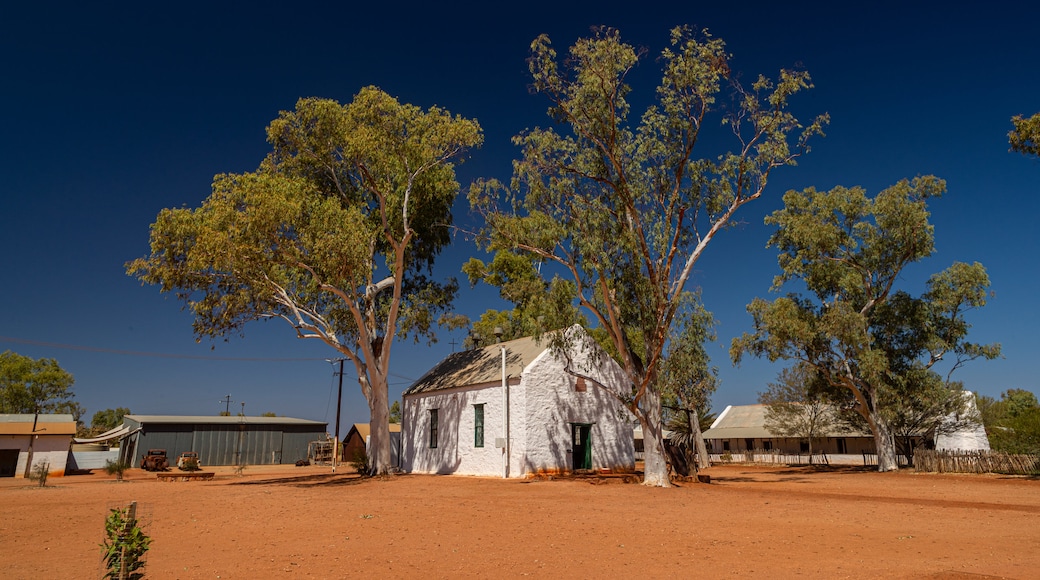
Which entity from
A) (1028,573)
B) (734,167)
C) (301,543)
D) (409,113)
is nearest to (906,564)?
(1028,573)

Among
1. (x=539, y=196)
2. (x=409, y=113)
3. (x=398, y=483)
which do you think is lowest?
(x=398, y=483)

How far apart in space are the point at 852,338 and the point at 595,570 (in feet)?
90.8

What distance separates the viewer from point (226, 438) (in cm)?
4966

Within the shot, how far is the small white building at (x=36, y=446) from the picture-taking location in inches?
1502

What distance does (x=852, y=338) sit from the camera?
30.5 meters

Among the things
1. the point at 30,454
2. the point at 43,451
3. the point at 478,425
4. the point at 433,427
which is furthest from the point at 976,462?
the point at 43,451

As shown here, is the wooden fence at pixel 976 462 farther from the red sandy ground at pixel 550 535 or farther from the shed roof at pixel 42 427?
the shed roof at pixel 42 427

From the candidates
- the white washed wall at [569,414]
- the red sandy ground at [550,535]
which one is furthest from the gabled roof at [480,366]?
the red sandy ground at [550,535]

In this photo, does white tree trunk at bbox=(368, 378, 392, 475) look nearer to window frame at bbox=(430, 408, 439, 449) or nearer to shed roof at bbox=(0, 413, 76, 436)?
window frame at bbox=(430, 408, 439, 449)

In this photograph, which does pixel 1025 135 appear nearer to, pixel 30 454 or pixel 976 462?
pixel 976 462

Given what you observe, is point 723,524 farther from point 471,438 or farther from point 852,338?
point 852,338

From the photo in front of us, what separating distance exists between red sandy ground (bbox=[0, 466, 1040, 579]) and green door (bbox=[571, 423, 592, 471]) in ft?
22.1

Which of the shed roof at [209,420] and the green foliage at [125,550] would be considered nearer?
the green foliage at [125,550]

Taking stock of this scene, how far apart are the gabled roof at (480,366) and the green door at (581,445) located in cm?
340
